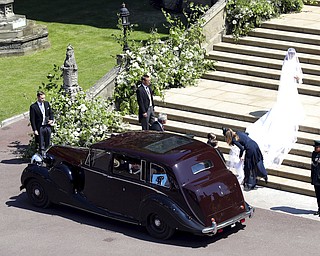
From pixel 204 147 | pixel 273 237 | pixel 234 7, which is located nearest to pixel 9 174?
pixel 204 147

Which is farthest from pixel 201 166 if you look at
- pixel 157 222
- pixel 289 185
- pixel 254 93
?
pixel 254 93

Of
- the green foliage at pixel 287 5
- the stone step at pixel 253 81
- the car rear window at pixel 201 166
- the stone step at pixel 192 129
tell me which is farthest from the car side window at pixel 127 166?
the green foliage at pixel 287 5

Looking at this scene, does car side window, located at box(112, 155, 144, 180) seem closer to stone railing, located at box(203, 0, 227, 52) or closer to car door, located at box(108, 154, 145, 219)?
car door, located at box(108, 154, 145, 219)

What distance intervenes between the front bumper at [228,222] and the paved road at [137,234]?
1.12ft

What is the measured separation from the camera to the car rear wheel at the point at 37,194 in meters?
18.0

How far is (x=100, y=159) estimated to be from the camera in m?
17.3

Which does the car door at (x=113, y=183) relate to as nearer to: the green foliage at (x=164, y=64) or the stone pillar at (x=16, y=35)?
the green foliage at (x=164, y=64)

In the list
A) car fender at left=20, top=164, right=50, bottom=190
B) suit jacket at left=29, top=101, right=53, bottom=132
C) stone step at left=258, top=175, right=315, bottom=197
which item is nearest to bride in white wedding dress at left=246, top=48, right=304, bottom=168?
stone step at left=258, top=175, right=315, bottom=197

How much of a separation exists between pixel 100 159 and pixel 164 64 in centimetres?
611

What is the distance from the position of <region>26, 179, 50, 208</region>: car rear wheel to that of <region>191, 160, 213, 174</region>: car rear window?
320 cm

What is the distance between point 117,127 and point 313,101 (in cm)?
457

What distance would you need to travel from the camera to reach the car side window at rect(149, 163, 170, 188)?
16.3 m

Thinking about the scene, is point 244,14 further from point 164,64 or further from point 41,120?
point 41,120

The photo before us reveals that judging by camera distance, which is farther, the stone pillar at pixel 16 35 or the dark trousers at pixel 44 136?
the stone pillar at pixel 16 35
